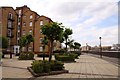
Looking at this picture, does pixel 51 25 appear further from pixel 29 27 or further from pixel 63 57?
pixel 29 27

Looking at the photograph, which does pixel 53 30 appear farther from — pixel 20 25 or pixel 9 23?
pixel 20 25

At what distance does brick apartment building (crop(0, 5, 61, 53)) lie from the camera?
201ft

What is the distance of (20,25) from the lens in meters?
65.7

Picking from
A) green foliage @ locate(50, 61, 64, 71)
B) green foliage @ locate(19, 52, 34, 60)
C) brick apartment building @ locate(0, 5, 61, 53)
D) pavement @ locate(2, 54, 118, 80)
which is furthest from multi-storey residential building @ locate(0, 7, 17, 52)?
green foliage @ locate(50, 61, 64, 71)

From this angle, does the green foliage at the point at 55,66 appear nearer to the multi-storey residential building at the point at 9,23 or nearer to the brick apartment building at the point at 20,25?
the brick apartment building at the point at 20,25

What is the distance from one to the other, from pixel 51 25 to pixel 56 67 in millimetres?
3633

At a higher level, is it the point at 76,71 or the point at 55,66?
the point at 55,66

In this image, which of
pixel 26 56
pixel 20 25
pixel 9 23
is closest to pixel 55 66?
pixel 26 56

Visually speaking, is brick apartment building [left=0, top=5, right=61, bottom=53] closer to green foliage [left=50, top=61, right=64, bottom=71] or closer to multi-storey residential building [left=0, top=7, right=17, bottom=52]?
multi-storey residential building [left=0, top=7, right=17, bottom=52]

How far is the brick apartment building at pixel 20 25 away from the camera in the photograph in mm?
61375

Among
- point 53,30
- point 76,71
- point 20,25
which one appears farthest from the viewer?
point 20,25

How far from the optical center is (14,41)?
6450 cm

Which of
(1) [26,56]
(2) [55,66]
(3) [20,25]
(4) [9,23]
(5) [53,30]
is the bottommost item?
(1) [26,56]

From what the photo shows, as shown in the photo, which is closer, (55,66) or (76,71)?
(55,66)
